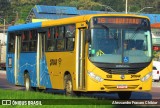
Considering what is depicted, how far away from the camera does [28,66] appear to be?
25406 millimetres

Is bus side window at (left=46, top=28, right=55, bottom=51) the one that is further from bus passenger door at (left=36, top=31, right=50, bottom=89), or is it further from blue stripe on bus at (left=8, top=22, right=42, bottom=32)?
blue stripe on bus at (left=8, top=22, right=42, bottom=32)

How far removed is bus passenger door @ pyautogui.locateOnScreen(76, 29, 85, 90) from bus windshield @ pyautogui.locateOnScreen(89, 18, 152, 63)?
0.62 m

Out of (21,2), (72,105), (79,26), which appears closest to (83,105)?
(72,105)

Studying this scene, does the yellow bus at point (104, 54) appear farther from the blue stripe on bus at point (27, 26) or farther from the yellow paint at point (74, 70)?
the blue stripe on bus at point (27, 26)

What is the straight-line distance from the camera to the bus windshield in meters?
18.9

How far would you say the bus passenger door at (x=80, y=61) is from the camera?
1947 centimetres

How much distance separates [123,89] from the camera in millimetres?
19016

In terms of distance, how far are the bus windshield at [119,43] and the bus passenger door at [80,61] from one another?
0.62m

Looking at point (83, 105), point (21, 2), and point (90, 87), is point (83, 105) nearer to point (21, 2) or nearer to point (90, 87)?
point (90, 87)

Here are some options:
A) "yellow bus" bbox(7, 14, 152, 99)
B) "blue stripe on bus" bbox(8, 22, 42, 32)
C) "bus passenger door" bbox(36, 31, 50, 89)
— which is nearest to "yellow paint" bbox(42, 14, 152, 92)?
"yellow bus" bbox(7, 14, 152, 99)

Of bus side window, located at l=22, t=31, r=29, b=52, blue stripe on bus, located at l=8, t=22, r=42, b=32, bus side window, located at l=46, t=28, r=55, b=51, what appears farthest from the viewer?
bus side window, located at l=22, t=31, r=29, b=52

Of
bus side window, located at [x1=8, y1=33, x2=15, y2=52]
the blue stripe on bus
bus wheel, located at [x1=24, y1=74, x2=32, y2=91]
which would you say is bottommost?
bus wheel, located at [x1=24, y1=74, x2=32, y2=91]

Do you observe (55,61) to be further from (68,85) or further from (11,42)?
(11,42)

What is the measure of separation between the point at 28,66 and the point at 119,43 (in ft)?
24.8
